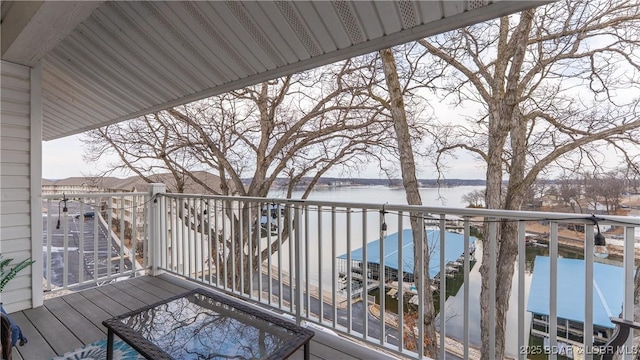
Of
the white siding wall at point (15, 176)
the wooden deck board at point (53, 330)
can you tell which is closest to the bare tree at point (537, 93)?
the wooden deck board at point (53, 330)

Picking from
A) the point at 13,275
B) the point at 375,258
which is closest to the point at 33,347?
the point at 13,275

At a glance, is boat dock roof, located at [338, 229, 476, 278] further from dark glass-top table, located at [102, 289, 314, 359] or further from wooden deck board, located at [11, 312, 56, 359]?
wooden deck board, located at [11, 312, 56, 359]

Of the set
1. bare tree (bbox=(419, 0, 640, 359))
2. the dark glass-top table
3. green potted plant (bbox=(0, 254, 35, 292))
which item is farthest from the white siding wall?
bare tree (bbox=(419, 0, 640, 359))

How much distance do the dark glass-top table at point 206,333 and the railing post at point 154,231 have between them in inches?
86.5

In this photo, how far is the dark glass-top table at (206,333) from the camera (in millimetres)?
1379

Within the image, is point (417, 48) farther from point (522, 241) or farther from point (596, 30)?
point (522, 241)

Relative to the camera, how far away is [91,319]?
262cm

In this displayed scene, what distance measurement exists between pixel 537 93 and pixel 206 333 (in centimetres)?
621

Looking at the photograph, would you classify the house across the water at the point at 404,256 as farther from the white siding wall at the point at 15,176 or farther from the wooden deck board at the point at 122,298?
the white siding wall at the point at 15,176

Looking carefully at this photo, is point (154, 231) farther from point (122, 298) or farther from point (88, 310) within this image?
point (88, 310)

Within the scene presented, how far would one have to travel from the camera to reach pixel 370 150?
7.98 metres

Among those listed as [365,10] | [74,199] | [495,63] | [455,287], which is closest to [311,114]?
[495,63]

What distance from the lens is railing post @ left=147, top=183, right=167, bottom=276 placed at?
12.3 ft

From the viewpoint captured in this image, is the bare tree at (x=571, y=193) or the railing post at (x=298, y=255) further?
the bare tree at (x=571, y=193)
